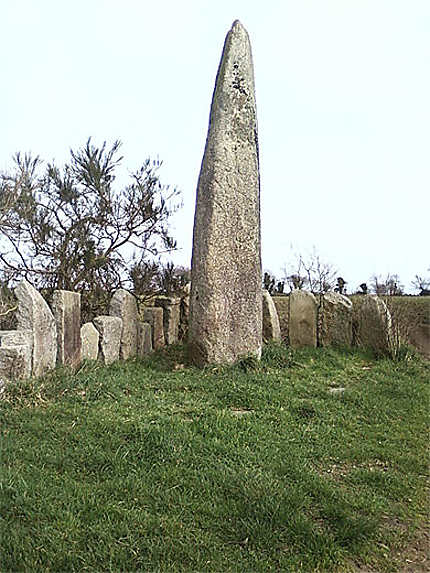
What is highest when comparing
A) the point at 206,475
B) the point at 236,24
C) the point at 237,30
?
the point at 236,24

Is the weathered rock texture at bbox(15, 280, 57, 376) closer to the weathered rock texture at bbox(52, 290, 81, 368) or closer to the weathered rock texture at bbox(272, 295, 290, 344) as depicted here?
the weathered rock texture at bbox(52, 290, 81, 368)

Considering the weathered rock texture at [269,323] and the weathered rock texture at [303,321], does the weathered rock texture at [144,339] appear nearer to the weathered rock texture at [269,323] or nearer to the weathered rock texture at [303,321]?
the weathered rock texture at [269,323]

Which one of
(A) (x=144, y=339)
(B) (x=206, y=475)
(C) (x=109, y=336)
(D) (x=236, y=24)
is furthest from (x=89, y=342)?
(D) (x=236, y=24)

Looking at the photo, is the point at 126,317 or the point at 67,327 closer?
the point at 67,327

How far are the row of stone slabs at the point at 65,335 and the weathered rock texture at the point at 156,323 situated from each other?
0.01 meters

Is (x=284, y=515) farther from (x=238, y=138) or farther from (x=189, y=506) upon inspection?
(x=238, y=138)

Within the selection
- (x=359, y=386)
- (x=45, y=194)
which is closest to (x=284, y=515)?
(x=359, y=386)

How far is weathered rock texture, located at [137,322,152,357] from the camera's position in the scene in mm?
7816

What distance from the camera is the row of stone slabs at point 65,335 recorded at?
4961 mm

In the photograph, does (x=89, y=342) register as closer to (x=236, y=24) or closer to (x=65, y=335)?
(x=65, y=335)

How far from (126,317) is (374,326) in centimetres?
325

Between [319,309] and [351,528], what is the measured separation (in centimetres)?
546

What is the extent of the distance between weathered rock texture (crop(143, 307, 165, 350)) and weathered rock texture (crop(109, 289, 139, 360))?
61 centimetres

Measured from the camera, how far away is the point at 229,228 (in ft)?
23.1
